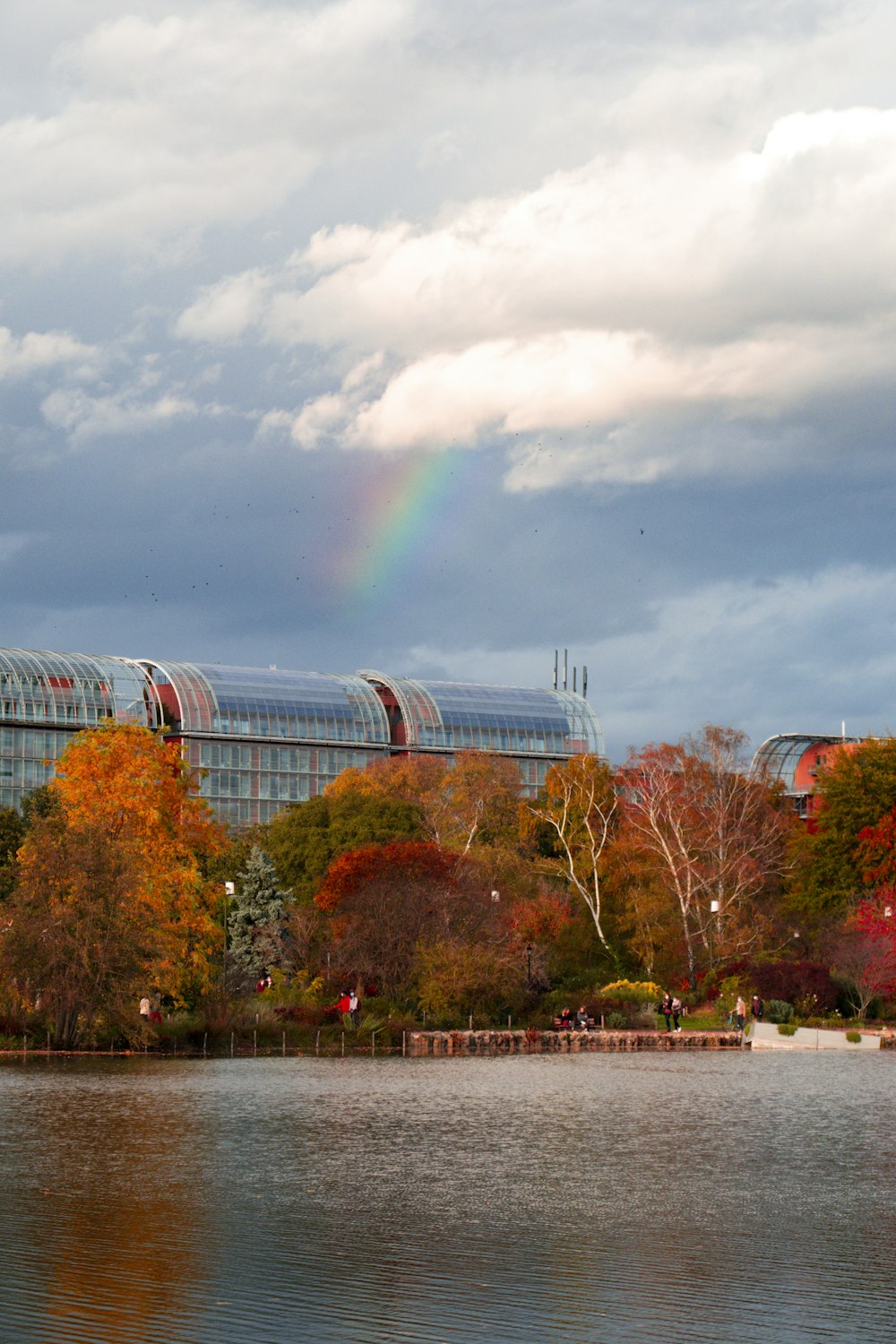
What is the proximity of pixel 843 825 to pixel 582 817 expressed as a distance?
16683 mm

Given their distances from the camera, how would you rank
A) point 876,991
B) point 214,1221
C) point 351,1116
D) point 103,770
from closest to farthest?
1. point 214,1221
2. point 351,1116
3. point 103,770
4. point 876,991

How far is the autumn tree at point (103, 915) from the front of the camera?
53.3 meters

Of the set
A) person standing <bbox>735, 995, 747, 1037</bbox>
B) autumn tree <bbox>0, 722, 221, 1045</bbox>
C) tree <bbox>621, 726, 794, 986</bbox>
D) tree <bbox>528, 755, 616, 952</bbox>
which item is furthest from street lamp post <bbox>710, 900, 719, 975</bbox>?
autumn tree <bbox>0, 722, 221, 1045</bbox>

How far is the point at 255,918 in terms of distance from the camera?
82625mm

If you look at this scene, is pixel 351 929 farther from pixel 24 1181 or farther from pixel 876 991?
pixel 24 1181

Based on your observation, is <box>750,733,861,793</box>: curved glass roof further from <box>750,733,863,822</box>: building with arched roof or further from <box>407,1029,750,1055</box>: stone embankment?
<box>407,1029,750,1055</box>: stone embankment

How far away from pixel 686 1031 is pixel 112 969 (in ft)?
83.9

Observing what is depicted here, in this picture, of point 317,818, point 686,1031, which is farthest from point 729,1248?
point 317,818

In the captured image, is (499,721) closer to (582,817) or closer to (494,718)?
(494,718)

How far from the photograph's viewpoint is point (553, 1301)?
15961mm

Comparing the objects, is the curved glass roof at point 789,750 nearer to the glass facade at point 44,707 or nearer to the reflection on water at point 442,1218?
the glass facade at point 44,707

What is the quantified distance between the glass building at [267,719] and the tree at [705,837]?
6967 centimetres

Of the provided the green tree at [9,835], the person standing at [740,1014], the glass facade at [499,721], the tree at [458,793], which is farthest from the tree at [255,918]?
the glass facade at [499,721]

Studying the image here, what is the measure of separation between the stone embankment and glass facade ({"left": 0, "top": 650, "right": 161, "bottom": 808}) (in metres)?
89.2
